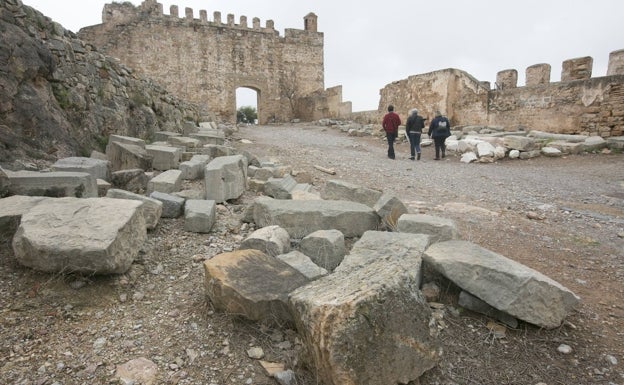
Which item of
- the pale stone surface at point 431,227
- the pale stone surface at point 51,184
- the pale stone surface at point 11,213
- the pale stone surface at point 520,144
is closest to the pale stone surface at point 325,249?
the pale stone surface at point 431,227

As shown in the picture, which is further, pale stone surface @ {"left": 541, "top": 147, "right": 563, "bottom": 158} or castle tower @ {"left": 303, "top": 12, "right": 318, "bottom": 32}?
castle tower @ {"left": 303, "top": 12, "right": 318, "bottom": 32}

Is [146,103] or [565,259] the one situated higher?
[146,103]

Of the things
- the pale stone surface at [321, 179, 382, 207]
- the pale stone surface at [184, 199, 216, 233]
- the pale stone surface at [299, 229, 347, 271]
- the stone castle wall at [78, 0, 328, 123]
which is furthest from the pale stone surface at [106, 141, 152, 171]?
the stone castle wall at [78, 0, 328, 123]

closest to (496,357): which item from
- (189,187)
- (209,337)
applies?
(209,337)

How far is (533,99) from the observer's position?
11.3 metres

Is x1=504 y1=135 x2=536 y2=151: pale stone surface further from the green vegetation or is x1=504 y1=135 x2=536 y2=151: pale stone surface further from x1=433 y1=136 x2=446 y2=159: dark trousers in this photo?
the green vegetation

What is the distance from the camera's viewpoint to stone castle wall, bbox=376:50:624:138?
9.78m

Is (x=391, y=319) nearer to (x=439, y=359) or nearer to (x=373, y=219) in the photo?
(x=439, y=359)

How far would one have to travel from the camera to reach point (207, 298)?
2.27 meters

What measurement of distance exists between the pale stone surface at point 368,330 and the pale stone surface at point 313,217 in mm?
1497

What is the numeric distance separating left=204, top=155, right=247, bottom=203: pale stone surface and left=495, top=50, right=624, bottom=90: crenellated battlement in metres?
11.1

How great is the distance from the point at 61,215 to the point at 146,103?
645 centimetres

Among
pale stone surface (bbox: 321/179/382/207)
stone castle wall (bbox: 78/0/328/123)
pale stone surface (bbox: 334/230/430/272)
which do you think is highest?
stone castle wall (bbox: 78/0/328/123)

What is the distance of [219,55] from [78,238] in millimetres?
20912
